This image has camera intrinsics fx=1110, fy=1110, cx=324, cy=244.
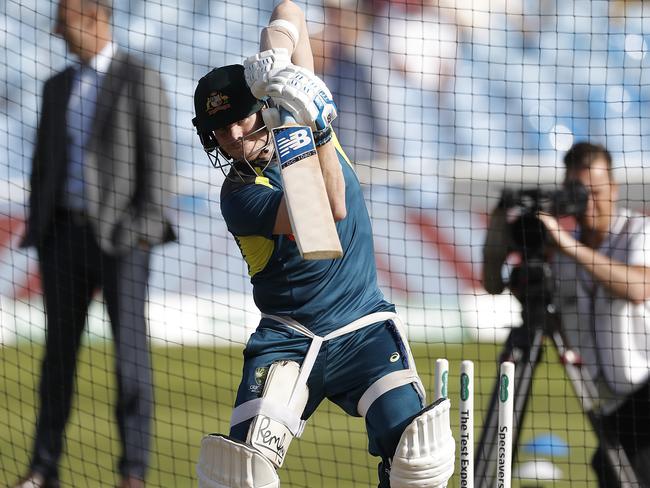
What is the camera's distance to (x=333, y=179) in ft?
9.62

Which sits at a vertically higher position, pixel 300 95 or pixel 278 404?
pixel 300 95

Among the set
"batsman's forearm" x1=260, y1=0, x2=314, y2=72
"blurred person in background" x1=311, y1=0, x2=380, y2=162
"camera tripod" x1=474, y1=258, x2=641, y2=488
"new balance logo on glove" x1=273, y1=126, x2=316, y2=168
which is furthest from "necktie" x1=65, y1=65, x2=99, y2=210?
"blurred person in background" x1=311, y1=0, x2=380, y2=162

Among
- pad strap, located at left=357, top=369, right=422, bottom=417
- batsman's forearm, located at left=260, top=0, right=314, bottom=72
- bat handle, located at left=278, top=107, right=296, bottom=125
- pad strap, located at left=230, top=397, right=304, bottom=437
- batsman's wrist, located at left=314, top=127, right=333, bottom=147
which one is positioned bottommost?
pad strap, located at left=230, top=397, right=304, bottom=437

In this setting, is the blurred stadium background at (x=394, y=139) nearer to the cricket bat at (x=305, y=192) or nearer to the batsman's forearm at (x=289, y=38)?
the batsman's forearm at (x=289, y=38)

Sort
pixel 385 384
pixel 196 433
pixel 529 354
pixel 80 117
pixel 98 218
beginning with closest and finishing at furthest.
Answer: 1. pixel 385 384
2. pixel 529 354
3. pixel 98 218
4. pixel 80 117
5. pixel 196 433

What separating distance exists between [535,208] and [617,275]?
0.41m

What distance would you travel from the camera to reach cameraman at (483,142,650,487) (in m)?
4.13

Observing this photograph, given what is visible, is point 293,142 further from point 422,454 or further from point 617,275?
point 617,275

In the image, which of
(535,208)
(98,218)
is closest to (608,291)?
(535,208)

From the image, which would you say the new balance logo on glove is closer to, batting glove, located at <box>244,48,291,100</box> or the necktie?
batting glove, located at <box>244,48,291,100</box>

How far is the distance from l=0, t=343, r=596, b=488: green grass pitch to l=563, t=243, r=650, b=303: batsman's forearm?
0.98 m

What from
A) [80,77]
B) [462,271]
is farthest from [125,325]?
[462,271]

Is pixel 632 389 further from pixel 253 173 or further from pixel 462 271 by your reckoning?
pixel 462 271

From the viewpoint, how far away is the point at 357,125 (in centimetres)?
897
